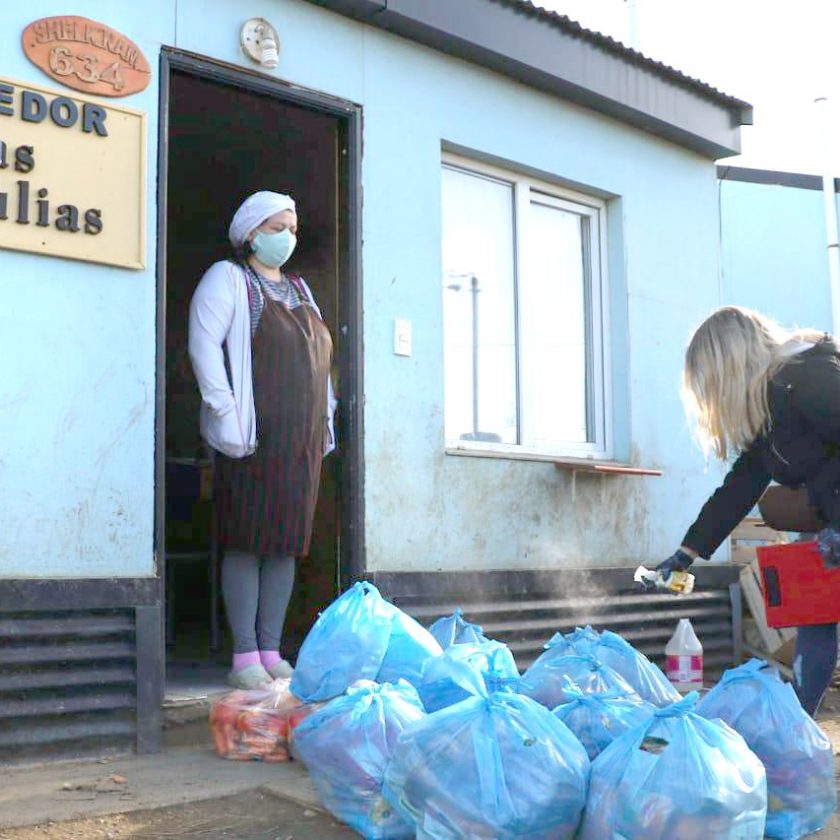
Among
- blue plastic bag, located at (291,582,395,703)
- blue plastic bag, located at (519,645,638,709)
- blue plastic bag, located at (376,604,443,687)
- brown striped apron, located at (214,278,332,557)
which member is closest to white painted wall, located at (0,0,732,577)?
brown striped apron, located at (214,278,332,557)

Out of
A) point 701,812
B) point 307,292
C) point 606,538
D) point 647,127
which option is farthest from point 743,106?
point 701,812

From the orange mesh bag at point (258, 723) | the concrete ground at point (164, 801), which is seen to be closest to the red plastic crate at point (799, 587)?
the concrete ground at point (164, 801)

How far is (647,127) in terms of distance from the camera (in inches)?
262

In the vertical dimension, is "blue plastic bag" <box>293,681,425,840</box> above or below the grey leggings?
below

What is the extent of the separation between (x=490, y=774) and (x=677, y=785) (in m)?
0.45

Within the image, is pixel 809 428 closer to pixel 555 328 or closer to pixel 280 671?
pixel 280 671

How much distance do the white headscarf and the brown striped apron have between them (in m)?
0.32

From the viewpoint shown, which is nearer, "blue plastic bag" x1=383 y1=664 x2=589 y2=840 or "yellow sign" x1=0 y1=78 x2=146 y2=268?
"blue plastic bag" x1=383 y1=664 x2=589 y2=840

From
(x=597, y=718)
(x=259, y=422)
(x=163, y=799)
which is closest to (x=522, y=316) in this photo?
(x=259, y=422)

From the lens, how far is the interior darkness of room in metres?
5.54

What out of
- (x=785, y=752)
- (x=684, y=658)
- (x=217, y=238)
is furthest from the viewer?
(x=217, y=238)

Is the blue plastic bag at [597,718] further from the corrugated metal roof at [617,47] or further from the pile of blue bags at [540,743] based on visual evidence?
the corrugated metal roof at [617,47]

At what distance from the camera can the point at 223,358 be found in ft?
15.0

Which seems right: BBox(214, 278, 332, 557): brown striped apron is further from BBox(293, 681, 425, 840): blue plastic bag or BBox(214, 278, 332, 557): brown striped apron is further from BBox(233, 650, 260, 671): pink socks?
BBox(293, 681, 425, 840): blue plastic bag
